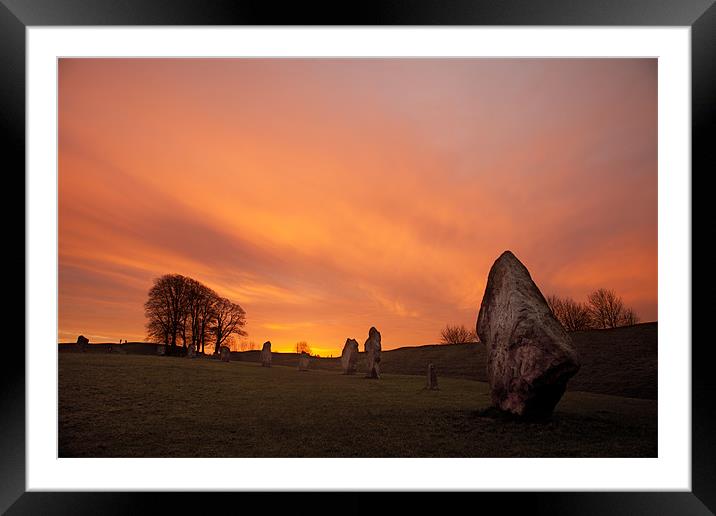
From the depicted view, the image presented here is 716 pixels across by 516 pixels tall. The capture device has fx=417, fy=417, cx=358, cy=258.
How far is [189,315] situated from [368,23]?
62.1ft

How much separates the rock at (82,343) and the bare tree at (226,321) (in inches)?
221

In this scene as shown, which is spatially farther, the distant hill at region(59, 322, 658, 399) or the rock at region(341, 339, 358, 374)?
the rock at region(341, 339, 358, 374)

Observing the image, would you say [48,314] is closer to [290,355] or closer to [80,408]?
[80,408]

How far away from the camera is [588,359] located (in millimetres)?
14289

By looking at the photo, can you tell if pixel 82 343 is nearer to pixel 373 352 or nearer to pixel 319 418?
pixel 373 352

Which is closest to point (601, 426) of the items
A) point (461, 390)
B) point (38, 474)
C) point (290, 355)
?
point (461, 390)

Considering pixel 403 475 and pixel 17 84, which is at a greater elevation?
pixel 17 84

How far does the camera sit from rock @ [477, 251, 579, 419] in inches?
241

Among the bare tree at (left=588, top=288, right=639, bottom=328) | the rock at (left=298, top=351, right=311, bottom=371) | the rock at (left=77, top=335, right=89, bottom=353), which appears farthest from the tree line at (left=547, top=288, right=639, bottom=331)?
the rock at (left=77, top=335, right=89, bottom=353)

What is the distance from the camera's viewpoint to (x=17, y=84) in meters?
4.78

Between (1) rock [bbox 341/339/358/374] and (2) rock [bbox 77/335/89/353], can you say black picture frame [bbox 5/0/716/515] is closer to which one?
(1) rock [bbox 341/339/358/374]

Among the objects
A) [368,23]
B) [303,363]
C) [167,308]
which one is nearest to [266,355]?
[303,363]

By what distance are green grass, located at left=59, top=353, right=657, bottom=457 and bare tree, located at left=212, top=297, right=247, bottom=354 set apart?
1043cm

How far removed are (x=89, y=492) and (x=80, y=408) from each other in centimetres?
394
